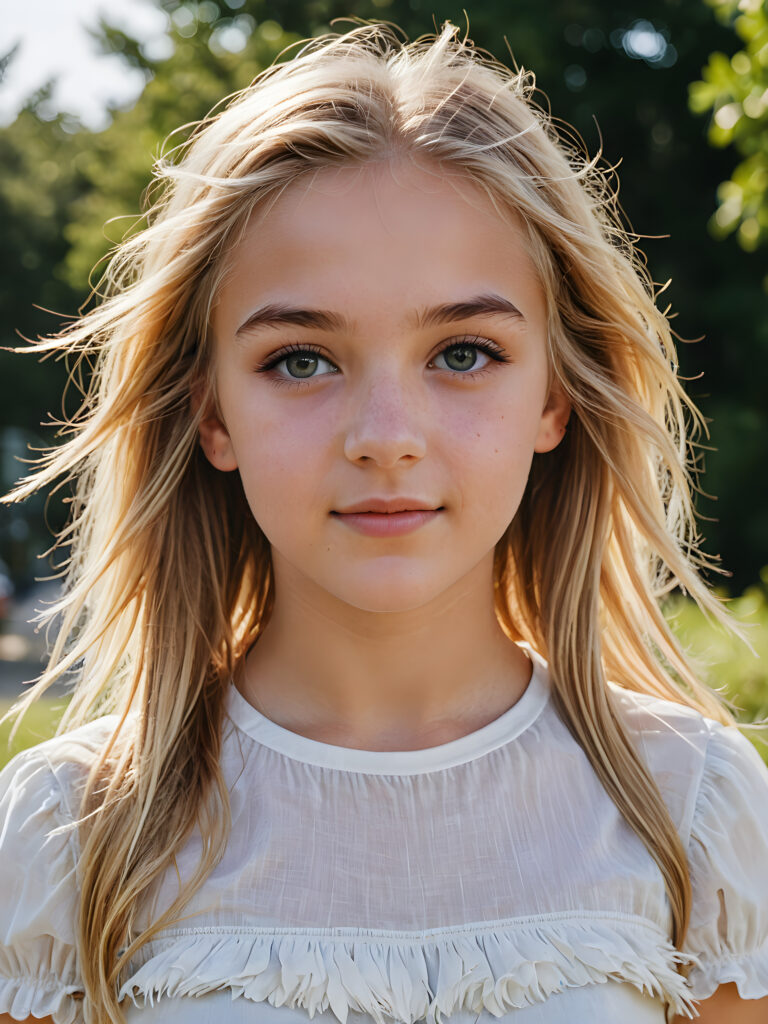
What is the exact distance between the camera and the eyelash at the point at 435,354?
1.79 meters

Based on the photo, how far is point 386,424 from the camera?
170cm

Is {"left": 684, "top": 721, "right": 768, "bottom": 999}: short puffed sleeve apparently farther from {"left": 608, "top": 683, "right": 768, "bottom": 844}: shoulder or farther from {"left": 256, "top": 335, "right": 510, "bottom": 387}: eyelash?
{"left": 256, "top": 335, "right": 510, "bottom": 387}: eyelash

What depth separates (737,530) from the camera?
45.1 ft

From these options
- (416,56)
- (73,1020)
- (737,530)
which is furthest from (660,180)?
(73,1020)

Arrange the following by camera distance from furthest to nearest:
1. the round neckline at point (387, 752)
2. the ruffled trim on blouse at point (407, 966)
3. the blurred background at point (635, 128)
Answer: the blurred background at point (635, 128) → the round neckline at point (387, 752) → the ruffled trim on blouse at point (407, 966)

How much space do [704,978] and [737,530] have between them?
40.9 ft

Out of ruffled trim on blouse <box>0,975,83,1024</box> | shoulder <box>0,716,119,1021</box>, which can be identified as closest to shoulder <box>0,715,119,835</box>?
shoulder <box>0,716,119,1021</box>

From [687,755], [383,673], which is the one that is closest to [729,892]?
[687,755]

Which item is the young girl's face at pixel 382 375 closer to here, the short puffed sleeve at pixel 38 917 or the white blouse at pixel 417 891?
the white blouse at pixel 417 891

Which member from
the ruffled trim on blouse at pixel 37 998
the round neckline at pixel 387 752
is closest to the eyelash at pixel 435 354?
the round neckline at pixel 387 752

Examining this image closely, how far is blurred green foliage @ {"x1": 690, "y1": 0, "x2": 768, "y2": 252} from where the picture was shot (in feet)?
12.0

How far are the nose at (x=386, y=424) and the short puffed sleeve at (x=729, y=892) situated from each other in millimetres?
782

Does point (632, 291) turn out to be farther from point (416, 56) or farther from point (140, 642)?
point (140, 642)

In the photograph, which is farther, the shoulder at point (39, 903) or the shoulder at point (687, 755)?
the shoulder at point (687, 755)
